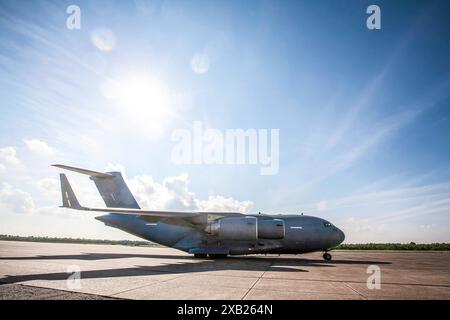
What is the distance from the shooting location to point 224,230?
16609 mm

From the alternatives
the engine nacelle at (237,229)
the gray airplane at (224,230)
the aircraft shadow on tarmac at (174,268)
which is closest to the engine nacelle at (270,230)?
the gray airplane at (224,230)

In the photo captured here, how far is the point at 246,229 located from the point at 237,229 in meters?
0.54

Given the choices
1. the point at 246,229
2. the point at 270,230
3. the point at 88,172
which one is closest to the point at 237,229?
the point at 246,229

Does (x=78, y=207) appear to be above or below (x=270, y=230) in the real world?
above

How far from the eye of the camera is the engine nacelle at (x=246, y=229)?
16.5 meters

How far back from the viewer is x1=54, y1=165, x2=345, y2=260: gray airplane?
16.6m

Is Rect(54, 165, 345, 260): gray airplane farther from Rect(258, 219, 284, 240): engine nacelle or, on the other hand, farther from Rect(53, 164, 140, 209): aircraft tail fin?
Rect(53, 164, 140, 209): aircraft tail fin

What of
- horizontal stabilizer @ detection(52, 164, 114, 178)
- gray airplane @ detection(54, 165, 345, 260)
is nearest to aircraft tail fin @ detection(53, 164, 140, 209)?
horizontal stabilizer @ detection(52, 164, 114, 178)

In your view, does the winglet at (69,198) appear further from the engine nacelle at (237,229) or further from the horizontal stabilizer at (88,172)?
the engine nacelle at (237,229)

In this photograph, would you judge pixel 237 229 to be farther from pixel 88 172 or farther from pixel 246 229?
pixel 88 172

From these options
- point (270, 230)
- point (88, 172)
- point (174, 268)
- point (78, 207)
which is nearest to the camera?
point (174, 268)
